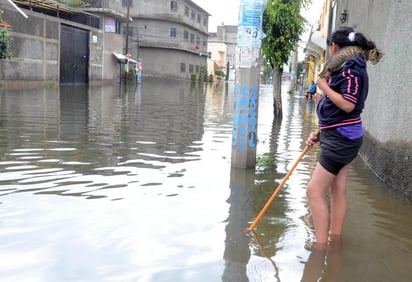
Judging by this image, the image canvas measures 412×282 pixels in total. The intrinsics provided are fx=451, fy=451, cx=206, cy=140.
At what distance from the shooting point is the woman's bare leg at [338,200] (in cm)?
338

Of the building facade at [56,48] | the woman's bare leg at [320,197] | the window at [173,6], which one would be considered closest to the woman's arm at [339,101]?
the woman's bare leg at [320,197]

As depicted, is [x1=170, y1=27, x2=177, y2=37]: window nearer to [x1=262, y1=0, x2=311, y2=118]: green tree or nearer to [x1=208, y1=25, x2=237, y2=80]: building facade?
[x1=208, y1=25, x2=237, y2=80]: building facade

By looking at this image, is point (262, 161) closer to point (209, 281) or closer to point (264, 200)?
point (264, 200)

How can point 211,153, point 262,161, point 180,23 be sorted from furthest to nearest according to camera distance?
point 180,23 < point 211,153 < point 262,161

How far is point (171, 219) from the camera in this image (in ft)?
13.4

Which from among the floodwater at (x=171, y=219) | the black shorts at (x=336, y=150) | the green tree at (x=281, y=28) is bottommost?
the floodwater at (x=171, y=219)

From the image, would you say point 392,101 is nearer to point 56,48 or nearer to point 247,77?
point 247,77

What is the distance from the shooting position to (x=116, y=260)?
3176 millimetres

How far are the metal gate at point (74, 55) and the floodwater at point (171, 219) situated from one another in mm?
21924

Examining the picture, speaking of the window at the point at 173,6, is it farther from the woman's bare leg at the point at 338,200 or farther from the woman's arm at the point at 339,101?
the woman's arm at the point at 339,101

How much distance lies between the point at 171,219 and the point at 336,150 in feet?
5.47

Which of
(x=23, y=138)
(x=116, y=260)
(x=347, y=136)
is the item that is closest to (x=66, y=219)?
(x=116, y=260)

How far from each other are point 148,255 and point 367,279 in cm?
152

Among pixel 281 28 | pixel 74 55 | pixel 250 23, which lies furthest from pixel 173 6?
pixel 250 23
